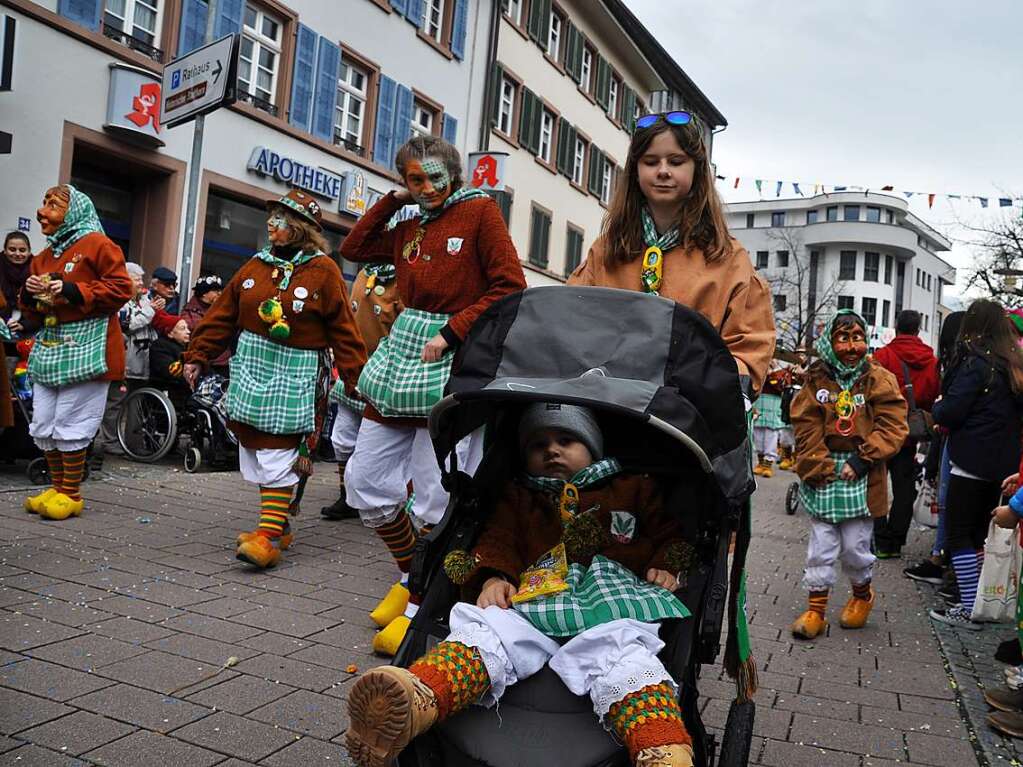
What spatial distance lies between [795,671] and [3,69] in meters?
10.3

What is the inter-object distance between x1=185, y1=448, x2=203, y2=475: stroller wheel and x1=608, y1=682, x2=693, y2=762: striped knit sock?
7.61 metres

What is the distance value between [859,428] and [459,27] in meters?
17.9

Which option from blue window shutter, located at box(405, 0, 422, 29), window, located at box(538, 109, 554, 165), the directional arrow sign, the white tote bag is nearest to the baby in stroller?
the white tote bag

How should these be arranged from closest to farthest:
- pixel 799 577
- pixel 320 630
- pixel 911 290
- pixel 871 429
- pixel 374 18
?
pixel 320 630 → pixel 871 429 → pixel 799 577 → pixel 374 18 → pixel 911 290

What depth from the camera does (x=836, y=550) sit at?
5.50 metres

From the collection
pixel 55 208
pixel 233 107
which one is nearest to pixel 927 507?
pixel 55 208

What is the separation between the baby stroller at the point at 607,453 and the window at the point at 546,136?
2418 centimetres

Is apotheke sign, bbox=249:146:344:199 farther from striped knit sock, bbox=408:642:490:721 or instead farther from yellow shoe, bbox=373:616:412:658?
striped knit sock, bbox=408:642:490:721

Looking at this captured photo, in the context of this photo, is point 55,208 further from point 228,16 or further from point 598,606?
point 228,16

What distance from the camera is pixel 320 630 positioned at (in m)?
4.40

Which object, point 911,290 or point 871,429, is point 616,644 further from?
point 911,290

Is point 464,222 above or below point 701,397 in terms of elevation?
above

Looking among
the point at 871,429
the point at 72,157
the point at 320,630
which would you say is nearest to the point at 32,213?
the point at 72,157

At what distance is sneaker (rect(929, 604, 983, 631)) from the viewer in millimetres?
5859
